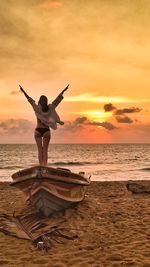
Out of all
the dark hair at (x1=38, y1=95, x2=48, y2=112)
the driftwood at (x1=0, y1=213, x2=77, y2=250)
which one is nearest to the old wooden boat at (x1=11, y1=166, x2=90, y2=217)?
the driftwood at (x1=0, y1=213, x2=77, y2=250)

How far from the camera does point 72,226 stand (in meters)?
10.1

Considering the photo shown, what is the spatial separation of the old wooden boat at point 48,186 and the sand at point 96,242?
586 mm

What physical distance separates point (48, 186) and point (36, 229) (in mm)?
1354

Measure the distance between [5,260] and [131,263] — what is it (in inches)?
99.1

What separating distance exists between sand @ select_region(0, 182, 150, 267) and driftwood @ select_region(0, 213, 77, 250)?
0.23 m

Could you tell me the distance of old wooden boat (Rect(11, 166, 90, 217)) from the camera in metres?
10.4

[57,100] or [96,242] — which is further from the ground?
[57,100]

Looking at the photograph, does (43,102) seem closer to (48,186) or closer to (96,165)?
(48,186)

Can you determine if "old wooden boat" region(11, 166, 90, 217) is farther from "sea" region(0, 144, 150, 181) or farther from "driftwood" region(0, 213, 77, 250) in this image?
"sea" region(0, 144, 150, 181)

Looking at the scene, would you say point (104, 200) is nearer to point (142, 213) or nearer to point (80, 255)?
point (142, 213)

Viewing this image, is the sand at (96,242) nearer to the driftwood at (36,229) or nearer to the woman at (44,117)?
the driftwood at (36,229)

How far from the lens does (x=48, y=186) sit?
413 inches

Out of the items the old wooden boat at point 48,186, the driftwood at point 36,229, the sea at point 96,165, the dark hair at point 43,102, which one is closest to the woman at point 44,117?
the dark hair at point 43,102

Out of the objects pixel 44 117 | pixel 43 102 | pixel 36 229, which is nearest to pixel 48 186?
pixel 36 229
